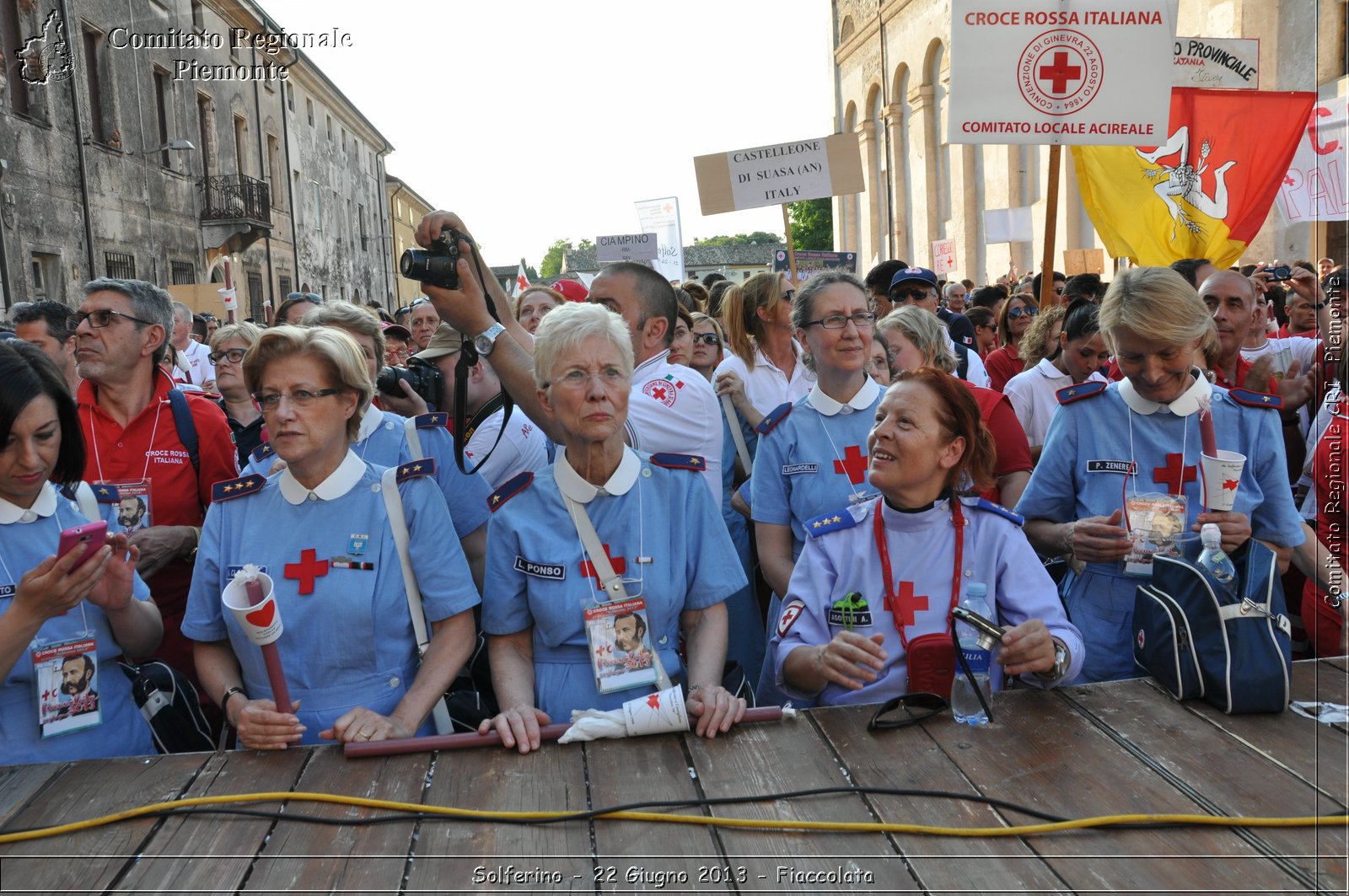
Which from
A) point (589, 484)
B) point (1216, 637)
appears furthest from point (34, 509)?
point (1216, 637)

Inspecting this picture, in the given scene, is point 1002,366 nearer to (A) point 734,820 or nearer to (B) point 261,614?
(A) point 734,820

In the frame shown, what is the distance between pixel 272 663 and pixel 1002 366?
19.3 ft

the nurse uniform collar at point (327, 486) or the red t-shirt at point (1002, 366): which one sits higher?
the red t-shirt at point (1002, 366)

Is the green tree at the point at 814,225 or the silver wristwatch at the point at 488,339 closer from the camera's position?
the silver wristwatch at the point at 488,339

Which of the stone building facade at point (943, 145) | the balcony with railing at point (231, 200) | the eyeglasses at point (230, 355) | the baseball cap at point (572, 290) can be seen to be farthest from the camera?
the balcony with railing at point (231, 200)

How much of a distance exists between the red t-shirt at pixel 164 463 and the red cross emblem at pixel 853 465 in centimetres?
226

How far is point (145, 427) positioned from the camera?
12.4 feet

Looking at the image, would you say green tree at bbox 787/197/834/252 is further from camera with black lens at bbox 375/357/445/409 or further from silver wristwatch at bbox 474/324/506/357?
silver wristwatch at bbox 474/324/506/357

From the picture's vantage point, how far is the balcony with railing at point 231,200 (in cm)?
2461

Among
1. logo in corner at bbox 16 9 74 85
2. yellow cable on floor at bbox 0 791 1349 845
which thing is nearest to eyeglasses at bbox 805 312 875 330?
yellow cable on floor at bbox 0 791 1349 845

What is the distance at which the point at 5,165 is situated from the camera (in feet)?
48.9

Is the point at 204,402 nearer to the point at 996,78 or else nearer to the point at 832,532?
the point at 832,532

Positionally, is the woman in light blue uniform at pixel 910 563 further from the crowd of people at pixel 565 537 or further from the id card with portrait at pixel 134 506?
the id card with portrait at pixel 134 506

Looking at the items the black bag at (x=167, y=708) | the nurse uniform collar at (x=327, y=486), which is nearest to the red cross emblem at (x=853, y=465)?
the nurse uniform collar at (x=327, y=486)
